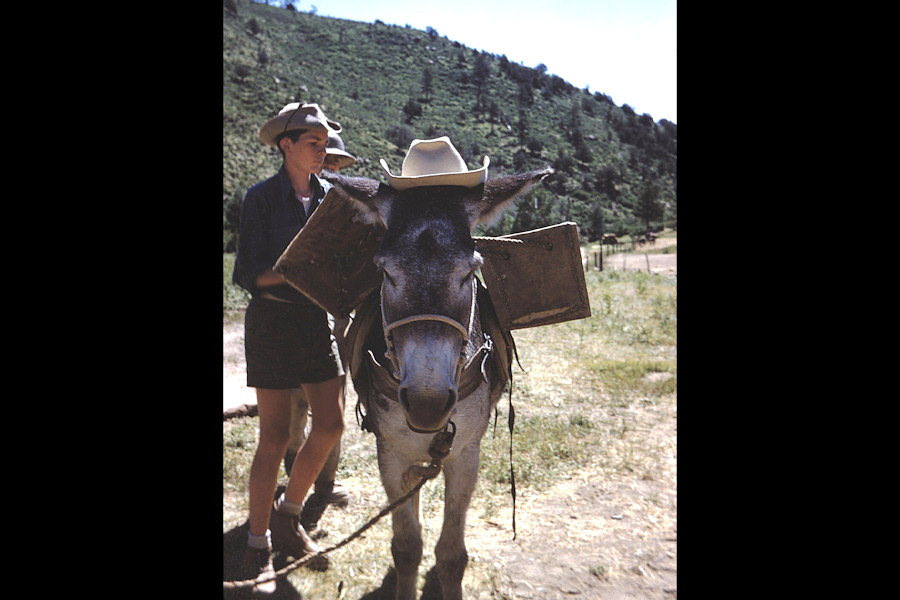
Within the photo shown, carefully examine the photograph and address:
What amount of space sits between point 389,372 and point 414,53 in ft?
254

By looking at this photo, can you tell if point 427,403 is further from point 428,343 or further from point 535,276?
point 535,276

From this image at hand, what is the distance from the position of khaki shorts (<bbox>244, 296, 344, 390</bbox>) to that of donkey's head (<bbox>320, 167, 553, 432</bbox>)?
972 millimetres

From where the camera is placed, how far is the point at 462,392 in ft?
8.84

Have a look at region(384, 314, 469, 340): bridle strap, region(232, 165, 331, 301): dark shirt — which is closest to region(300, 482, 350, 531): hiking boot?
region(232, 165, 331, 301): dark shirt

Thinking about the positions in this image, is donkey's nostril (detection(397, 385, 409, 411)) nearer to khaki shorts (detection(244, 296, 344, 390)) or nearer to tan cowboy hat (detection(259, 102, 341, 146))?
khaki shorts (detection(244, 296, 344, 390))

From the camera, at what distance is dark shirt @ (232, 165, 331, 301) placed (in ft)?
9.61

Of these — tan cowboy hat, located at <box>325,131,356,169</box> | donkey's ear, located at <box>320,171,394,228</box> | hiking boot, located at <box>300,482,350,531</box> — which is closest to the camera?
donkey's ear, located at <box>320,171,394,228</box>

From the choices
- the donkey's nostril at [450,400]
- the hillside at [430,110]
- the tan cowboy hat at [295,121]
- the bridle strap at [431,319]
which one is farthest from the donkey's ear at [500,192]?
the hillside at [430,110]

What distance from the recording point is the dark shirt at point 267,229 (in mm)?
2930

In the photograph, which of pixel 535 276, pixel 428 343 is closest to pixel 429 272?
pixel 428 343

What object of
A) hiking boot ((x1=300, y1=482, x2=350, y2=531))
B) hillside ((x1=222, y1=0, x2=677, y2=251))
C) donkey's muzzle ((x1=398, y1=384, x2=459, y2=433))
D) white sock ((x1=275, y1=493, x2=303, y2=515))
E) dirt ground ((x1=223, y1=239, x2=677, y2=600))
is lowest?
dirt ground ((x1=223, y1=239, x2=677, y2=600))

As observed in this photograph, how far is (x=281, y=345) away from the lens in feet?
9.90

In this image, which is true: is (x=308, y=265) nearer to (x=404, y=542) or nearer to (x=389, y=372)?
(x=389, y=372)
